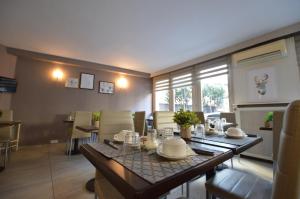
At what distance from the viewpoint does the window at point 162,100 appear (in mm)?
5285

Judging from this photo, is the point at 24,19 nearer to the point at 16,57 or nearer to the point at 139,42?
the point at 16,57

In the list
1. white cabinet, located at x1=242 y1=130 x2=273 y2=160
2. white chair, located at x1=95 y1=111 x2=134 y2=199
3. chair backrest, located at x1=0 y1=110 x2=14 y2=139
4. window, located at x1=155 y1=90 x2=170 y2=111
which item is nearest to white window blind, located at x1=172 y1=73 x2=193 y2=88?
window, located at x1=155 y1=90 x2=170 y2=111

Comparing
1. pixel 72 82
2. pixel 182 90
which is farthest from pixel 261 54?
pixel 72 82

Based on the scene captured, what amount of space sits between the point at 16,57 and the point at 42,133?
202 centimetres

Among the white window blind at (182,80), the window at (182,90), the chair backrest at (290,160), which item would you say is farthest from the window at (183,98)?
the chair backrest at (290,160)

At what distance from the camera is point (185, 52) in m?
3.66

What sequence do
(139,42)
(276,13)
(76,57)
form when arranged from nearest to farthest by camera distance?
1. (276,13)
2. (139,42)
3. (76,57)

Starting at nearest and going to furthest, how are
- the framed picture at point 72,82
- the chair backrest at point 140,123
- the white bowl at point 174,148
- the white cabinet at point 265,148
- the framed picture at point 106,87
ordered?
the white bowl at point 174,148 < the chair backrest at point 140,123 < the white cabinet at point 265,148 < the framed picture at point 72,82 < the framed picture at point 106,87

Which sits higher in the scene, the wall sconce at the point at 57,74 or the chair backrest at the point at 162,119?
the wall sconce at the point at 57,74

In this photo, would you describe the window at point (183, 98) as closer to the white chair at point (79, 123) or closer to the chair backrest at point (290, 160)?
the white chair at point (79, 123)

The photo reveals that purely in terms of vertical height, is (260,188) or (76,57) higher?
(76,57)

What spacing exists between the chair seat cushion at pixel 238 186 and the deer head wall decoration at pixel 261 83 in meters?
2.36

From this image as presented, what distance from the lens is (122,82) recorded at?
5051 mm

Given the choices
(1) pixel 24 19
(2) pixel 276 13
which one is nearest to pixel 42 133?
(1) pixel 24 19
